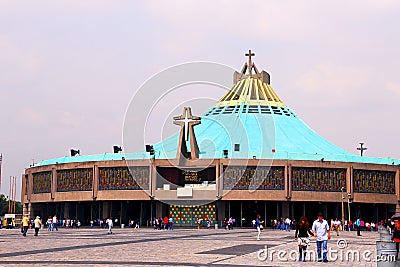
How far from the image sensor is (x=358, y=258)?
20828 millimetres

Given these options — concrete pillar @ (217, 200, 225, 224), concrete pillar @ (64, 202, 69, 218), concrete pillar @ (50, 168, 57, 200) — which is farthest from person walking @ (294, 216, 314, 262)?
concrete pillar @ (64, 202, 69, 218)

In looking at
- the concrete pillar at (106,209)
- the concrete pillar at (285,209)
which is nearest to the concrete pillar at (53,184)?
the concrete pillar at (106,209)

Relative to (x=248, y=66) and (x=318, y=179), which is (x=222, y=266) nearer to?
(x=318, y=179)

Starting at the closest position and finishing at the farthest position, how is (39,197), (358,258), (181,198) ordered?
1. (358,258)
2. (181,198)
3. (39,197)

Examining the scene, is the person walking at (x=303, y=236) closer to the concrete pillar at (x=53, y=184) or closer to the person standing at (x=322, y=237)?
the person standing at (x=322, y=237)

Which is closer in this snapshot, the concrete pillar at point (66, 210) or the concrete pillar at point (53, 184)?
the concrete pillar at point (53, 184)

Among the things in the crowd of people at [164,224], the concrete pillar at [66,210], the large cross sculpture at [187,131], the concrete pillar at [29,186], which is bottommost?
the crowd of people at [164,224]

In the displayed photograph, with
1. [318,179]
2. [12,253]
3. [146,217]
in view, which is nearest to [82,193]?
[146,217]

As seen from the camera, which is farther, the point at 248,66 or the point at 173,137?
the point at 248,66

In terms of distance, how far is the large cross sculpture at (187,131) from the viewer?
66.4 m

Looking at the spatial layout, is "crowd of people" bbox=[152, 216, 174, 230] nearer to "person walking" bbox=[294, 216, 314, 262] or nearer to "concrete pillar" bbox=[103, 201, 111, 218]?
"concrete pillar" bbox=[103, 201, 111, 218]

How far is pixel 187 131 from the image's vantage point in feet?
222

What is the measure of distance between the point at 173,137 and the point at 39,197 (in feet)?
56.4

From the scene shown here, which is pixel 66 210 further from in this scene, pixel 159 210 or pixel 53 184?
pixel 159 210
